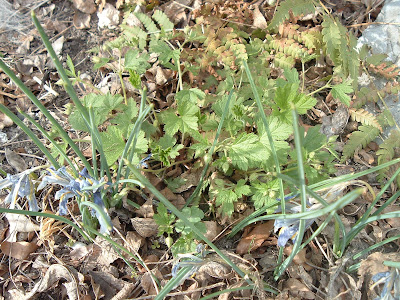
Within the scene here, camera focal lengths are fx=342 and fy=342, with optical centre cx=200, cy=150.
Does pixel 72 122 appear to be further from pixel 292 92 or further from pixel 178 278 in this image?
pixel 292 92

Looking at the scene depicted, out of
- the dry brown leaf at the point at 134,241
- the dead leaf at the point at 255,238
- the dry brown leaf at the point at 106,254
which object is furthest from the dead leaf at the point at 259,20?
the dry brown leaf at the point at 106,254

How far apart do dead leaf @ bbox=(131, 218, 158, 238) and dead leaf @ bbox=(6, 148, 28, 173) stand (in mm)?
855

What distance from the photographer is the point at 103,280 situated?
72.4 inches

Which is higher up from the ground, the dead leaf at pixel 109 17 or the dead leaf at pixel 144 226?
the dead leaf at pixel 109 17

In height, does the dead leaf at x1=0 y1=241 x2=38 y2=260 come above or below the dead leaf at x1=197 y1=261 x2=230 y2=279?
above

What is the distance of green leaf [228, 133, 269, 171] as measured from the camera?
1679 millimetres

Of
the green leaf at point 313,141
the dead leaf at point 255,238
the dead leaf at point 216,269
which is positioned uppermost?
the green leaf at point 313,141

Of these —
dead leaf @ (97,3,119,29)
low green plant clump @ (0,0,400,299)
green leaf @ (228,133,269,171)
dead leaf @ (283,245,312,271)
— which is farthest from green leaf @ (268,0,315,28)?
dead leaf @ (283,245,312,271)

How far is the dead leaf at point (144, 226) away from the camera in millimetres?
1919

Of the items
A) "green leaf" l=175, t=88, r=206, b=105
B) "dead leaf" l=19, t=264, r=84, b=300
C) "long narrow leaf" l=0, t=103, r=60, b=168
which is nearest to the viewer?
"long narrow leaf" l=0, t=103, r=60, b=168

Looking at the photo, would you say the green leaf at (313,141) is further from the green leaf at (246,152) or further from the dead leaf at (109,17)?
the dead leaf at (109,17)

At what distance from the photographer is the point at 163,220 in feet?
5.99

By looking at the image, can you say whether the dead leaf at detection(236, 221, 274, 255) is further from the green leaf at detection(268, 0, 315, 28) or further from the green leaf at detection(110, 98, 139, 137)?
the green leaf at detection(268, 0, 315, 28)

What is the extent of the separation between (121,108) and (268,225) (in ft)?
3.59
